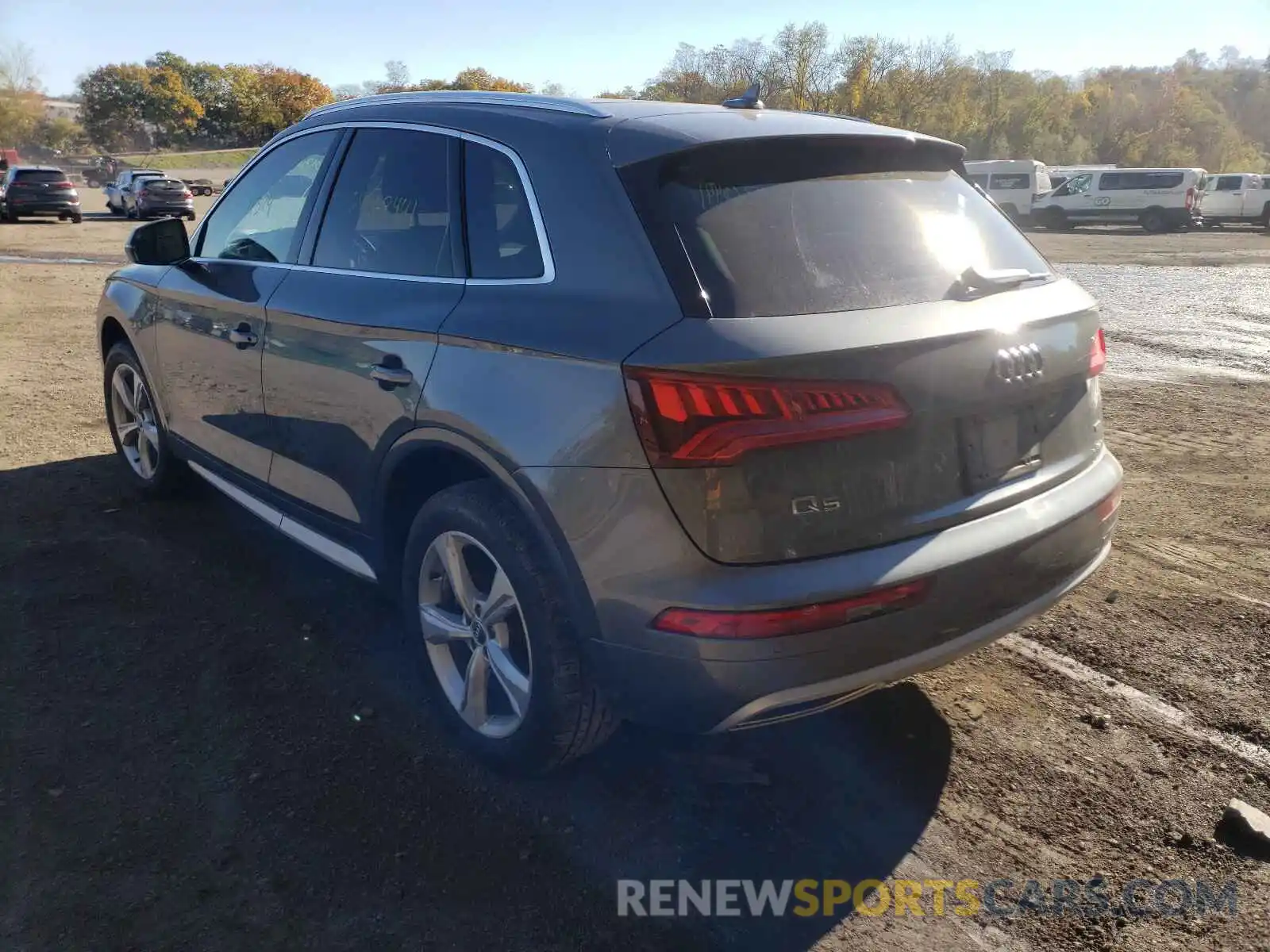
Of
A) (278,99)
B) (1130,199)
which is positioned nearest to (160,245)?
(1130,199)

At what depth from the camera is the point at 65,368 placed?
840cm

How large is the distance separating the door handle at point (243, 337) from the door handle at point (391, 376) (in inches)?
35.9

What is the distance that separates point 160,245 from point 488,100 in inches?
82.6

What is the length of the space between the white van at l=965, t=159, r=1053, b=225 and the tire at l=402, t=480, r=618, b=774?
113ft

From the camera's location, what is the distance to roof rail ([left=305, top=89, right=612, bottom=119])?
290 centimetres

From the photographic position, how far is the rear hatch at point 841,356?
7.39ft

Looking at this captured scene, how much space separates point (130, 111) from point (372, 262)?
11006cm

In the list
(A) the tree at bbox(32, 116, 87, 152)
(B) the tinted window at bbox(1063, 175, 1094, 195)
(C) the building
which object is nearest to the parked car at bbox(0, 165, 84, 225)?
(B) the tinted window at bbox(1063, 175, 1094, 195)

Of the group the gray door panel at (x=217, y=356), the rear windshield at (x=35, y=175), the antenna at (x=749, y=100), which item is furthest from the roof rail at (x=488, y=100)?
the rear windshield at (x=35, y=175)

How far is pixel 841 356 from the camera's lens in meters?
2.31

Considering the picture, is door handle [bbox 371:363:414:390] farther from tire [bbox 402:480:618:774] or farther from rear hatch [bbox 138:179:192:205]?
rear hatch [bbox 138:179:192:205]

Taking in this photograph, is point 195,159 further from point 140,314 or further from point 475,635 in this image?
point 475,635

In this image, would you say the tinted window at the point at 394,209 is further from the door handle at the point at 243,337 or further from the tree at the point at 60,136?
the tree at the point at 60,136

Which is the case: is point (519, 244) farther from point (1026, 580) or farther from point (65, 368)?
point (65, 368)
